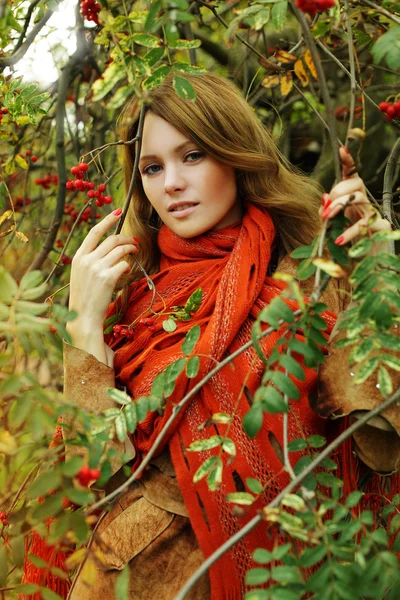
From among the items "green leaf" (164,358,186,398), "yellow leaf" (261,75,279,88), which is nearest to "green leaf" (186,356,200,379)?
"green leaf" (164,358,186,398)

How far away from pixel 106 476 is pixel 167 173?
0.85 metres

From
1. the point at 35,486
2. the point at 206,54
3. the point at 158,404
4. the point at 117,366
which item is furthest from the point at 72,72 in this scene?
the point at 35,486

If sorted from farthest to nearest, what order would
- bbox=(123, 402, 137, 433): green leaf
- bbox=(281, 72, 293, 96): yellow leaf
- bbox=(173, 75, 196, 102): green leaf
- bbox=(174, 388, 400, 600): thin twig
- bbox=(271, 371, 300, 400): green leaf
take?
bbox=(281, 72, 293, 96): yellow leaf
bbox=(173, 75, 196, 102): green leaf
bbox=(123, 402, 137, 433): green leaf
bbox=(271, 371, 300, 400): green leaf
bbox=(174, 388, 400, 600): thin twig

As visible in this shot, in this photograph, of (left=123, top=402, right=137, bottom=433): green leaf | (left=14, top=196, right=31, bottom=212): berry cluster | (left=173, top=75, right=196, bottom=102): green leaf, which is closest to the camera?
(left=123, top=402, right=137, bottom=433): green leaf

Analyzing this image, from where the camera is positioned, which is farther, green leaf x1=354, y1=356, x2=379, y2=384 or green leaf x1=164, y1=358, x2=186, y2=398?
green leaf x1=164, y1=358, x2=186, y2=398

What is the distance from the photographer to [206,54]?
3006mm

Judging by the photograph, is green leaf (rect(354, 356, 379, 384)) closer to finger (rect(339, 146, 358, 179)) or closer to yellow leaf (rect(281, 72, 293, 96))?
finger (rect(339, 146, 358, 179))

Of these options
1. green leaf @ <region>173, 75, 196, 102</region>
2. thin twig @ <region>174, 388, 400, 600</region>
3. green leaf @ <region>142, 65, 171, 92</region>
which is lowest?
thin twig @ <region>174, 388, 400, 600</region>

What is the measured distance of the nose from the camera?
1784mm

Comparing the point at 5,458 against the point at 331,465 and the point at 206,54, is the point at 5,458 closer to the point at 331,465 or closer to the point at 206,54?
the point at 331,465

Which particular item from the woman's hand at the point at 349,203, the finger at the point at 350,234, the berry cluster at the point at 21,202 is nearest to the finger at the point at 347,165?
the woman's hand at the point at 349,203

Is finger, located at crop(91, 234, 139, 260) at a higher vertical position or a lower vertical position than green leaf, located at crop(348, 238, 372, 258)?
lower

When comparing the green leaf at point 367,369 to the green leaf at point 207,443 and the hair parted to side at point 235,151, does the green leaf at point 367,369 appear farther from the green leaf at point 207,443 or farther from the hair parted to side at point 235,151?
the hair parted to side at point 235,151

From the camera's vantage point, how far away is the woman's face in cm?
180
